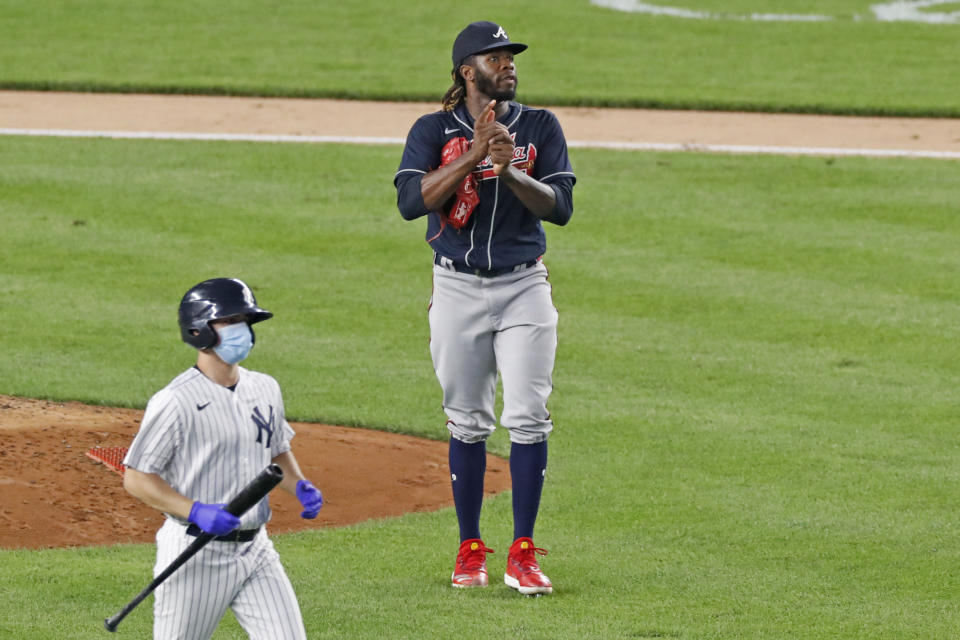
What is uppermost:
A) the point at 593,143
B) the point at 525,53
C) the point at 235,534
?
the point at 235,534

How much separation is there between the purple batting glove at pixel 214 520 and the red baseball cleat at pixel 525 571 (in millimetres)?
2167

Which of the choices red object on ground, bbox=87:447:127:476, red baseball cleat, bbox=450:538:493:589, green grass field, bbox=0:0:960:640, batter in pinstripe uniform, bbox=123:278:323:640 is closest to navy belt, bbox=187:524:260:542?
batter in pinstripe uniform, bbox=123:278:323:640

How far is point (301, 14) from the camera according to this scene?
26.7 m

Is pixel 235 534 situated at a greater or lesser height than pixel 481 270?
lesser

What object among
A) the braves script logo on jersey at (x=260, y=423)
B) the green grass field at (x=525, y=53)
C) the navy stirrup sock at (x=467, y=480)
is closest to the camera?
the braves script logo on jersey at (x=260, y=423)

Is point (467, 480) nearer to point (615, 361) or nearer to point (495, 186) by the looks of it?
point (495, 186)

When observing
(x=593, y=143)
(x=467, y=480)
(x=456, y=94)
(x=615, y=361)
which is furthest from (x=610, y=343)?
(x=593, y=143)

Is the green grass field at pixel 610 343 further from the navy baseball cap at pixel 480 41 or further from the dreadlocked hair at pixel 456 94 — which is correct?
the navy baseball cap at pixel 480 41

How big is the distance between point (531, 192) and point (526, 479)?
1151mm

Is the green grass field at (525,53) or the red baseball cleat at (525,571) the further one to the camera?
the green grass field at (525,53)

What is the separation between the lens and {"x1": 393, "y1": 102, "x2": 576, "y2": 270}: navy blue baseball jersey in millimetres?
6227

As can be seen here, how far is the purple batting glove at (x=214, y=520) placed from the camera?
428cm

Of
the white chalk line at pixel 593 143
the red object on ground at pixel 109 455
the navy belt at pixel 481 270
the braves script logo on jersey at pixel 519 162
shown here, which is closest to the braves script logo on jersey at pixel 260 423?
the navy belt at pixel 481 270

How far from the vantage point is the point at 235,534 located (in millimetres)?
4559
